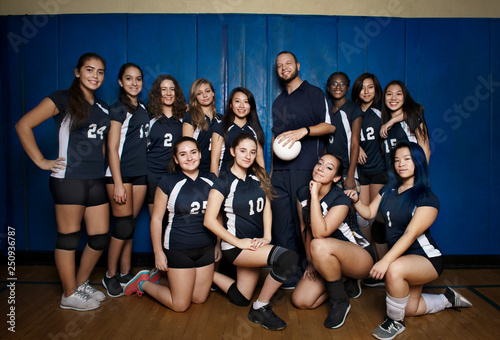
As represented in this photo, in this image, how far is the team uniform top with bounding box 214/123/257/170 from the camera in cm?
261

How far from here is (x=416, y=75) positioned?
327 cm

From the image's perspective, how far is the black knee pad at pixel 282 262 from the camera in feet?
7.14

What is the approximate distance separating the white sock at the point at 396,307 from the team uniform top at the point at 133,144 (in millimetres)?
1967

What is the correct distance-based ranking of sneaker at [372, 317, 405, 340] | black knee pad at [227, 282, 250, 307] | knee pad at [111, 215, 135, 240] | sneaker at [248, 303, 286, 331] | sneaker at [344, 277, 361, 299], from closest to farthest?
1. sneaker at [372, 317, 405, 340]
2. sneaker at [248, 303, 286, 331]
3. black knee pad at [227, 282, 250, 307]
4. sneaker at [344, 277, 361, 299]
5. knee pad at [111, 215, 135, 240]

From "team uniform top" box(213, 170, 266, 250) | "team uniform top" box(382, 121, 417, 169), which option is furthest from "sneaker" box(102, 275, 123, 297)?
"team uniform top" box(382, 121, 417, 169)

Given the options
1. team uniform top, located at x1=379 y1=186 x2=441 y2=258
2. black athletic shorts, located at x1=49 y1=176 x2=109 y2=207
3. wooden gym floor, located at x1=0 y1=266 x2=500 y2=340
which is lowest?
wooden gym floor, located at x1=0 y1=266 x2=500 y2=340

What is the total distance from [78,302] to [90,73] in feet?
5.03

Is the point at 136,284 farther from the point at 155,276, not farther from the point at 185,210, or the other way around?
the point at 185,210

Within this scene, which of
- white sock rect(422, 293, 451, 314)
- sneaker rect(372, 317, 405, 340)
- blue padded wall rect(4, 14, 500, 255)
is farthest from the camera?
blue padded wall rect(4, 14, 500, 255)

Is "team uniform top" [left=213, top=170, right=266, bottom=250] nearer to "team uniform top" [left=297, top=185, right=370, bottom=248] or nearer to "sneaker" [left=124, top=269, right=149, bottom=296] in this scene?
"team uniform top" [left=297, top=185, right=370, bottom=248]

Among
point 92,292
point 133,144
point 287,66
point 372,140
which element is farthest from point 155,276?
point 372,140

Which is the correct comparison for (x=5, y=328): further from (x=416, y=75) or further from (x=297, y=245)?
(x=416, y=75)

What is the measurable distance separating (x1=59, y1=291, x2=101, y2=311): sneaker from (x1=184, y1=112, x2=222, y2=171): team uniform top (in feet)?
4.02

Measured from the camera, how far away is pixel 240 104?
2.59 metres
